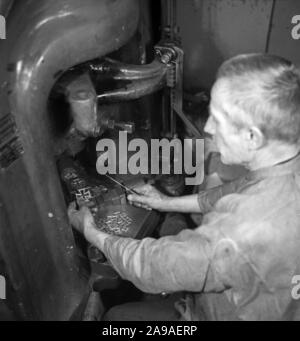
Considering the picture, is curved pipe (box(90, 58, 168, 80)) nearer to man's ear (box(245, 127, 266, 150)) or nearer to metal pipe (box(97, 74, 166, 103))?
metal pipe (box(97, 74, 166, 103))

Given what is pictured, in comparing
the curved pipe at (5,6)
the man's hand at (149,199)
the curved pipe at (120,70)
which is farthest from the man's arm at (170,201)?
the curved pipe at (5,6)

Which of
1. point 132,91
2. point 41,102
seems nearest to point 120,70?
point 132,91

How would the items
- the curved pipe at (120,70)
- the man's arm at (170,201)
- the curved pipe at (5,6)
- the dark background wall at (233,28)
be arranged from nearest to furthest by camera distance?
the curved pipe at (5,6), the curved pipe at (120,70), the man's arm at (170,201), the dark background wall at (233,28)

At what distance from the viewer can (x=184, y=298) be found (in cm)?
123

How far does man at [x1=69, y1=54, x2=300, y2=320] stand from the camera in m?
0.81

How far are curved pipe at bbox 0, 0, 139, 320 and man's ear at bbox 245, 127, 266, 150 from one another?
41 centimetres

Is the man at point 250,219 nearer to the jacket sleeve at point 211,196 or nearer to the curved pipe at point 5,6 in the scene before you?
the jacket sleeve at point 211,196

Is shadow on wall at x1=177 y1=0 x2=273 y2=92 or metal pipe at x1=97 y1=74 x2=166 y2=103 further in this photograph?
shadow on wall at x1=177 y1=0 x2=273 y2=92

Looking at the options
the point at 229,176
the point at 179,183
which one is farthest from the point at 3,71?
the point at 229,176

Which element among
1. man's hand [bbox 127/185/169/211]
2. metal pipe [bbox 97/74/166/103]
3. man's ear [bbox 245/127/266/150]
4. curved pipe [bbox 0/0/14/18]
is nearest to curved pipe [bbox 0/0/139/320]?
curved pipe [bbox 0/0/14/18]

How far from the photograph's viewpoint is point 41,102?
879 millimetres

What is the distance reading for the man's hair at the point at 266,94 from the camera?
2.60ft

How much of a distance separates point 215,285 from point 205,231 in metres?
0.13

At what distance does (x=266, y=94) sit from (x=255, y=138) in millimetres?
94
